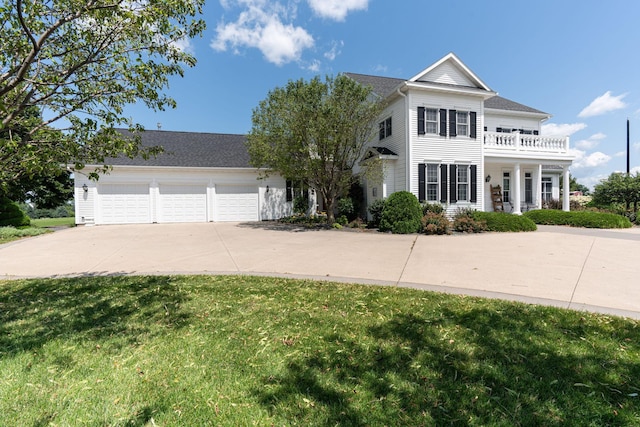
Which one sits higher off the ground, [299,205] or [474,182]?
[474,182]

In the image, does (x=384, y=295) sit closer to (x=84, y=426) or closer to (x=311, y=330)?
(x=311, y=330)

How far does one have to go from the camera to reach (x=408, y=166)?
14.7 metres

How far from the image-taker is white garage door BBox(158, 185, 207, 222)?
18.0m

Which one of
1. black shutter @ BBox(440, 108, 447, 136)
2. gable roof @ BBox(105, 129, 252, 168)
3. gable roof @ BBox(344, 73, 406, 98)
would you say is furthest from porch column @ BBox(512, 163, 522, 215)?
gable roof @ BBox(105, 129, 252, 168)

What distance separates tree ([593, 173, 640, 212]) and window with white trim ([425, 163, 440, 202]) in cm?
1269

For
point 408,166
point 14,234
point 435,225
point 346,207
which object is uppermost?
point 408,166

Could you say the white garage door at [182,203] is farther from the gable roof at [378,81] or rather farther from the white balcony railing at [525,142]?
the white balcony railing at [525,142]

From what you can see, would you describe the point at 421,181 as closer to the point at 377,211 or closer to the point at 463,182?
the point at 463,182

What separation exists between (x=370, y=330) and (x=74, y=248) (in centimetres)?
1005

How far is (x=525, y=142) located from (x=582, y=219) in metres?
5.68

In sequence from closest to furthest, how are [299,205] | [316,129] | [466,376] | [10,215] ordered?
[466,376] < [316,129] < [10,215] < [299,205]

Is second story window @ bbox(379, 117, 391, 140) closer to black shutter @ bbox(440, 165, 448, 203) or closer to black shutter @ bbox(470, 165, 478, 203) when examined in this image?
black shutter @ bbox(440, 165, 448, 203)

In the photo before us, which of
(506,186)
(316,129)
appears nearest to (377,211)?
(316,129)

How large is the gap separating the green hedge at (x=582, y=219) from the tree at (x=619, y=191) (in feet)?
21.5
